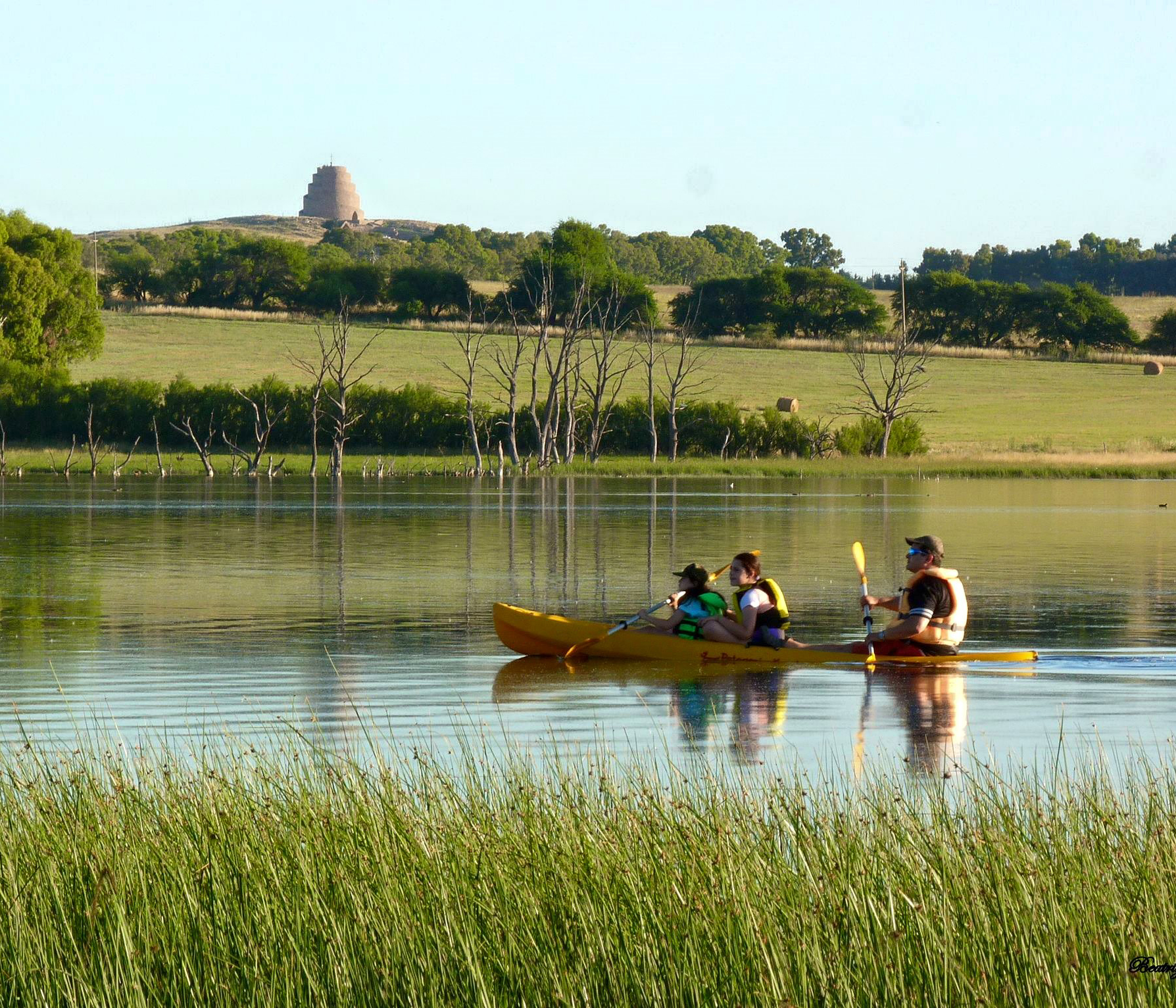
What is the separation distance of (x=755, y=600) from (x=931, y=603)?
1.92 meters

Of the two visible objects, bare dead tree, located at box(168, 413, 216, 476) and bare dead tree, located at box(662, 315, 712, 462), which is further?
bare dead tree, located at box(662, 315, 712, 462)

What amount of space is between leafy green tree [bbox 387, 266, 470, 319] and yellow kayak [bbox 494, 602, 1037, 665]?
341ft

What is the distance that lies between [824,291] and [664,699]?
108326mm

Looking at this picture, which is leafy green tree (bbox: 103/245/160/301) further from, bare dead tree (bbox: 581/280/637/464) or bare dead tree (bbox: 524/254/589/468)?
bare dead tree (bbox: 524/254/589/468)

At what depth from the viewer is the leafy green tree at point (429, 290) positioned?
402ft

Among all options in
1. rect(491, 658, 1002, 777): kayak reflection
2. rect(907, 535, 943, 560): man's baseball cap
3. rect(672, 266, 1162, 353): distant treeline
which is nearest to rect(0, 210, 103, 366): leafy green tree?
rect(672, 266, 1162, 353): distant treeline

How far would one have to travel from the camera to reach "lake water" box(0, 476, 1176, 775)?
47.3 ft

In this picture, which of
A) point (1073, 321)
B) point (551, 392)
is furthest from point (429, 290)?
point (551, 392)

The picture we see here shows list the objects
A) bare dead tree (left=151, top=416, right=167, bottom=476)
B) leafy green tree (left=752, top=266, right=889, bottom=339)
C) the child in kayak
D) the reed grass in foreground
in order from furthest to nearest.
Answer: leafy green tree (left=752, top=266, right=889, bottom=339)
bare dead tree (left=151, top=416, right=167, bottom=476)
the child in kayak
the reed grass in foreground

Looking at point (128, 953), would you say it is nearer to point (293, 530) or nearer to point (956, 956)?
point (956, 956)

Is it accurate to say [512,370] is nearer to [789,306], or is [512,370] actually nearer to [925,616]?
[789,306]

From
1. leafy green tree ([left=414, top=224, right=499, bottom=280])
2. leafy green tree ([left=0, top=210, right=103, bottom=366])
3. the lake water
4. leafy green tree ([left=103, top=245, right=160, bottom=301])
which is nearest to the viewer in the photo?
the lake water

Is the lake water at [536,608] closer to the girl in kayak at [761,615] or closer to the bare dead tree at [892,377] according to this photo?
the girl in kayak at [761,615]

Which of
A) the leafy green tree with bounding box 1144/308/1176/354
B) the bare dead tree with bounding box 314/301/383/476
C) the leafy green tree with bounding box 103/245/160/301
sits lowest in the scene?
the bare dead tree with bounding box 314/301/383/476
